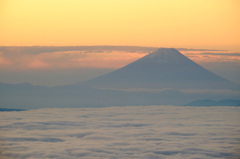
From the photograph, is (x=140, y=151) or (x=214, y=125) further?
(x=214, y=125)

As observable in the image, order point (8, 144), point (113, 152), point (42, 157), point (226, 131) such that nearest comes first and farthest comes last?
point (42, 157), point (113, 152), point (8, 144), point (226, 131)

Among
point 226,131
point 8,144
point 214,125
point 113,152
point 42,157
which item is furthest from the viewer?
point 214,125

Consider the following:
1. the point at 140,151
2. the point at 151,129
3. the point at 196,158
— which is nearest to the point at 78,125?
the point at 151,129

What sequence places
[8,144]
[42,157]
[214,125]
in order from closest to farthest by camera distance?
1. [42,157]
2. [8,144]
3. [214,125]

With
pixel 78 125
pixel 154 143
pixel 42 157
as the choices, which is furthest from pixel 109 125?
pixel 42 157

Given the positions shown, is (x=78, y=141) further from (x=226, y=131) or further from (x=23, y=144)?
(x=226, y=131)

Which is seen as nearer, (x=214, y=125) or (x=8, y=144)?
(x=8, y=144)

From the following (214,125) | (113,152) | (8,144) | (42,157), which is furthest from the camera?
(214,125)

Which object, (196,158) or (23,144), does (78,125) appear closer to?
(23,144)
